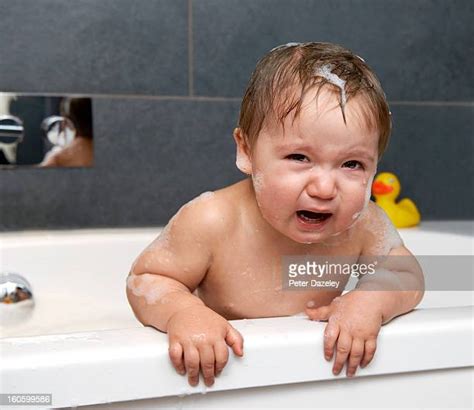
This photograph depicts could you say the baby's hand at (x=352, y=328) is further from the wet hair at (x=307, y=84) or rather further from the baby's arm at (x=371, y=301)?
the wet hair at (x=307, y=84)

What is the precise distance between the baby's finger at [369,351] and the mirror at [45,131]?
969 mm

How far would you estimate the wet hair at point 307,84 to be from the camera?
743 mm

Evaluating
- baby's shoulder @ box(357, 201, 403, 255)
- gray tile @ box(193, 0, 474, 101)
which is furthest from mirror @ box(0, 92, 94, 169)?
baby's shoulder @ box(357, 201, 403, 255)

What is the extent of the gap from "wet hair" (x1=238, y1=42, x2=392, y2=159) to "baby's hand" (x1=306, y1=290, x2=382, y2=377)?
0.19 m

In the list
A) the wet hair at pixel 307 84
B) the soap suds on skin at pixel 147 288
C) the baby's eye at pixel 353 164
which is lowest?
the soap suds on skin at pixel 147 288

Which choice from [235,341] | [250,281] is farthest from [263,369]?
[250,281]

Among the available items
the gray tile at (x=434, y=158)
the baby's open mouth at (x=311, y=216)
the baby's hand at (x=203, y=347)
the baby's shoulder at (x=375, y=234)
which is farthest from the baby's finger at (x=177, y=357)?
the gray tile at (x=434, y=158)

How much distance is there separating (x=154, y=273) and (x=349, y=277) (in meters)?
0.29

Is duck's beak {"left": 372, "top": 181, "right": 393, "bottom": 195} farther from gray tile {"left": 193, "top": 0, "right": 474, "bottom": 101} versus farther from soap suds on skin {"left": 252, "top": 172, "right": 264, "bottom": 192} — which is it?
soap suds on skin {"left": 252, "top": 172, "right": 264, "bottom": 192}

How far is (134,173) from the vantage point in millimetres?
1510

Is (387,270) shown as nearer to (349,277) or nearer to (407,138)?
(349,277)

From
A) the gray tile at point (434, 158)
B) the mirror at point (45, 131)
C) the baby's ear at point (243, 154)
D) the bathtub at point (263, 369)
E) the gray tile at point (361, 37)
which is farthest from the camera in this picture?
the gray tile at point (434, 158)

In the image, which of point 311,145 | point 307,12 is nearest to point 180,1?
point 307,12

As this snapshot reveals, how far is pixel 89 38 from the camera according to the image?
1.45 metres
